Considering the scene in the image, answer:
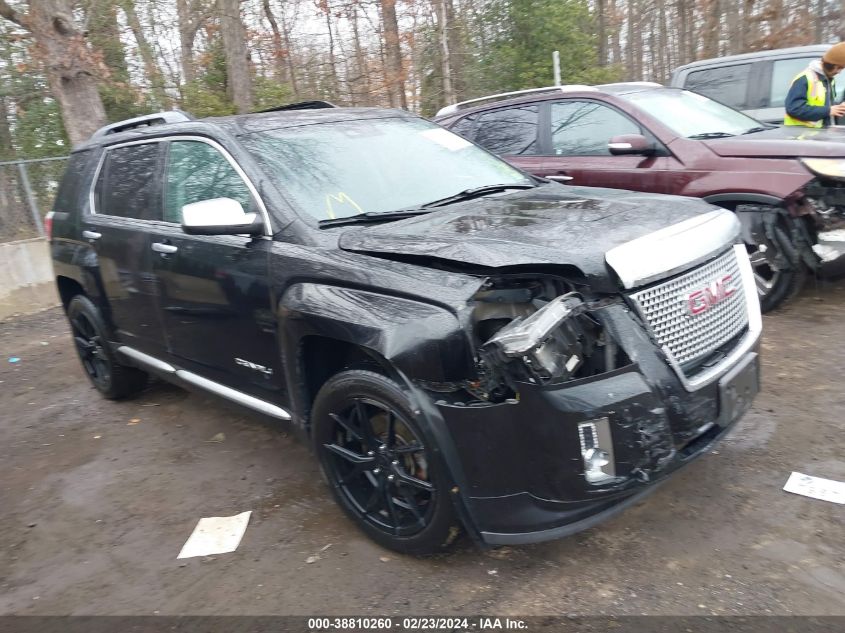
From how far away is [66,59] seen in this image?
10211mm

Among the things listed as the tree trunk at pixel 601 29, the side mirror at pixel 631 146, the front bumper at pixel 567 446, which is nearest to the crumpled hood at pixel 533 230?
the front bumper at pixel 567 446

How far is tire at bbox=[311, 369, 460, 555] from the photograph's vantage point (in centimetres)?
275

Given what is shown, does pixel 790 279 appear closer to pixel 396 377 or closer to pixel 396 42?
pixel 396 377

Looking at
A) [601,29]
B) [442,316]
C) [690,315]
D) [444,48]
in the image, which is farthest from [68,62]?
[601,29]

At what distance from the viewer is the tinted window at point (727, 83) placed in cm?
877

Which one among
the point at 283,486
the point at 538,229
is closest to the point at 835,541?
the point at 538,229

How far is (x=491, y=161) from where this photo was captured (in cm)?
429

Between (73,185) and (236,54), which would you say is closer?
(73,185)

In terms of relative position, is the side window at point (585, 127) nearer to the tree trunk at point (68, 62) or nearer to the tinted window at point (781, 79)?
the tinted window at point (781, 79)

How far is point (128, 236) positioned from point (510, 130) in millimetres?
3818

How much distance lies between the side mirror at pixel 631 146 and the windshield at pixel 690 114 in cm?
34

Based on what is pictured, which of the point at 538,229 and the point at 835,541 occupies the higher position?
the point at 538,229

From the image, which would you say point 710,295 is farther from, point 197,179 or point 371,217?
point 197,179

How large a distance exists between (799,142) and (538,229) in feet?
11.3
